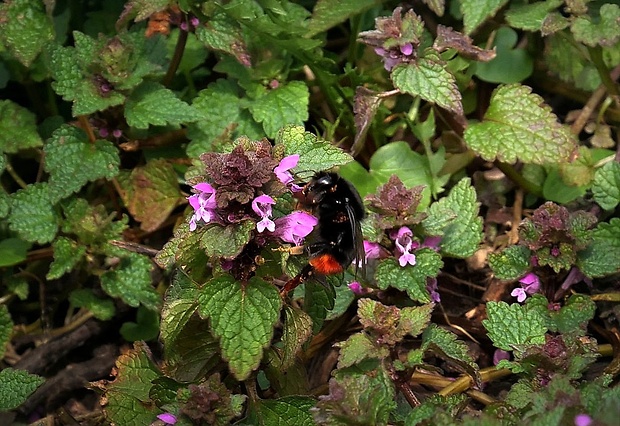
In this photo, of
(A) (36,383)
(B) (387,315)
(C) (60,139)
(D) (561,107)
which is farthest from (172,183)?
(D) (561,107)

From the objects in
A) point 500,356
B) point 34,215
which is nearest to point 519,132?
point 500,356

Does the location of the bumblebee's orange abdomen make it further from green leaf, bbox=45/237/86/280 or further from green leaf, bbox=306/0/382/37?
green leaf, bbox=306/0/382/37

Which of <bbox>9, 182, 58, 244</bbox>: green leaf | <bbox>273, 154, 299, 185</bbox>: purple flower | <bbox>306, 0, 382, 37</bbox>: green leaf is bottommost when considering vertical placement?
<bbox>9, 182, 58, 244</bbox>: green leaf

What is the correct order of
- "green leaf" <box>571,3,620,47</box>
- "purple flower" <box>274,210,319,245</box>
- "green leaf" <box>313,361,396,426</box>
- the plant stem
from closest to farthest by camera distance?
"green leaf" <box>313,361,396,426</box> → "purple flower" <box>274,210,319,245</box> → "green leaf" <box>571,3,620,47</box> → the plant stem

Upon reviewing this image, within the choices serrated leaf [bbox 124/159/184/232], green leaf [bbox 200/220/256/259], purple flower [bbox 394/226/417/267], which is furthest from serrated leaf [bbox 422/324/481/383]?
serrated leaf [bbox 124/159/184/232]

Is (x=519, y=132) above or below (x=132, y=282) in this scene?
above

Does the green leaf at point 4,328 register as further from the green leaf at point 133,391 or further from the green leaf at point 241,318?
the green leaf at point 241,318

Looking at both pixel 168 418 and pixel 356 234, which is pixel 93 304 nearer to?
pixel 168 418
